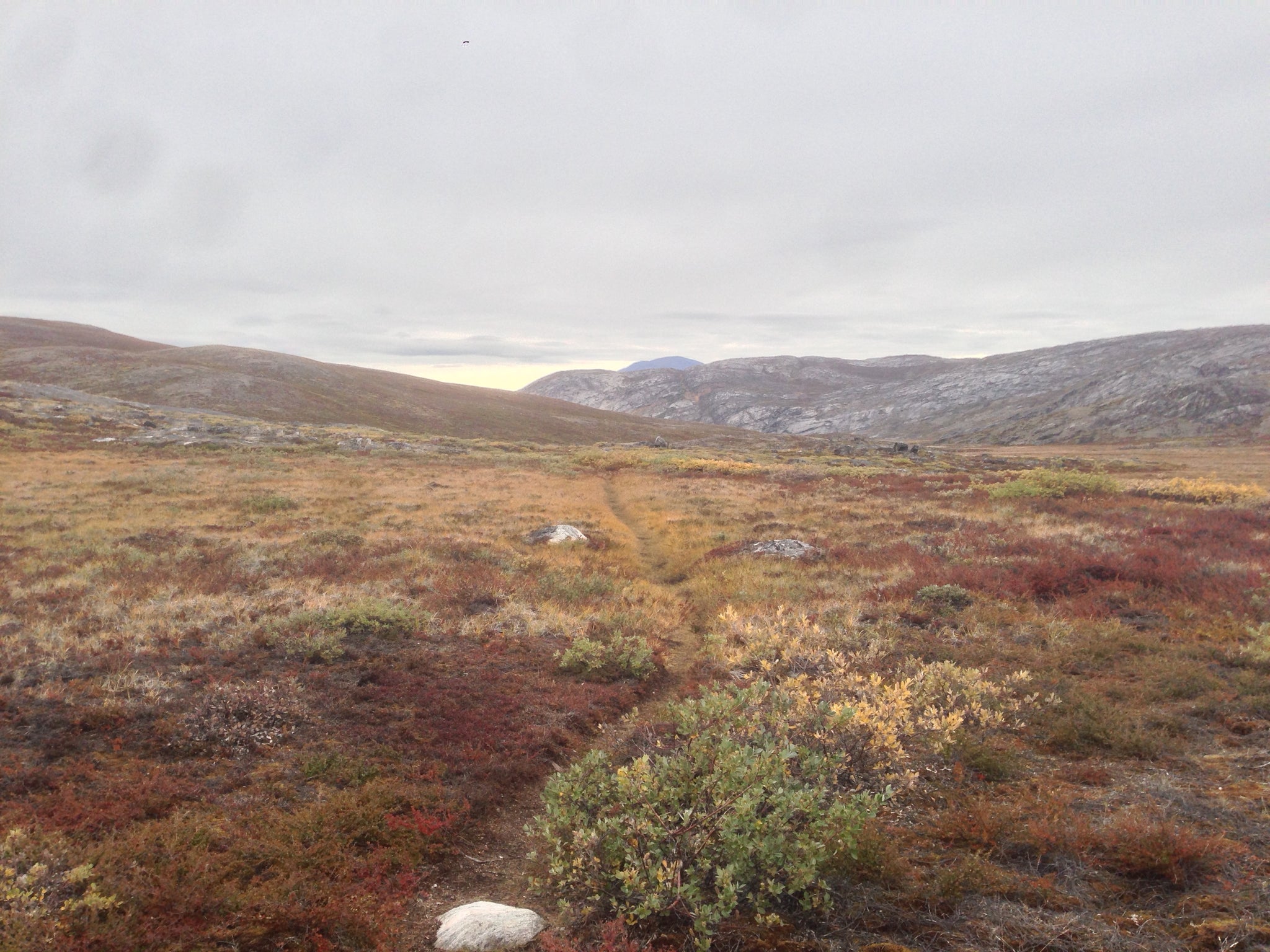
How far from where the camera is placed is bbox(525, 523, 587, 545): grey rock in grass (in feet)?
62.8

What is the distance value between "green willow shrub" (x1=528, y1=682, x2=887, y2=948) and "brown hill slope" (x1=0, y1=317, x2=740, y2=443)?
9372 centimetres

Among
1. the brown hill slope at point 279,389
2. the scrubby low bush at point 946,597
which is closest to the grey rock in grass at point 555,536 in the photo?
the scrubby low bush at point 946,597

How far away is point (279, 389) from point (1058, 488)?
105928mm

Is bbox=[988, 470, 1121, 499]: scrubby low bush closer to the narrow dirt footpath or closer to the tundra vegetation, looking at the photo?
the tundra vegetation

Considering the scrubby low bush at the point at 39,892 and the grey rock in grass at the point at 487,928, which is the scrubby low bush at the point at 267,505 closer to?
the scrubby low bush at the point at 39,892

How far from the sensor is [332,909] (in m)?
4.45

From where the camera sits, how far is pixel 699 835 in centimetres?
457

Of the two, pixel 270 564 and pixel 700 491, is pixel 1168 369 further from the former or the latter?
pixel 270 564

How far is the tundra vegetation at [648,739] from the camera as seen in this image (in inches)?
167

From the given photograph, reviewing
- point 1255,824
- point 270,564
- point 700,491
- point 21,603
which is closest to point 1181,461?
point 700,491

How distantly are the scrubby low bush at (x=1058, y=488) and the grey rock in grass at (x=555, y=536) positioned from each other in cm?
1971

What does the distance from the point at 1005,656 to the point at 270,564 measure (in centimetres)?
1601

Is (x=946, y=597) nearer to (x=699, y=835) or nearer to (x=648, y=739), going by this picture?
(x=648, y=739)

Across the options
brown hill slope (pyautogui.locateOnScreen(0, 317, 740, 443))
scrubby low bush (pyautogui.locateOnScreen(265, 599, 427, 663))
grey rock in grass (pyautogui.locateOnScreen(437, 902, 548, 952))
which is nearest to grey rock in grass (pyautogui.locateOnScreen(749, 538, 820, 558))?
scrubby low bush (pyautogui.locateOnScreen(265, 599, 427, 663))
